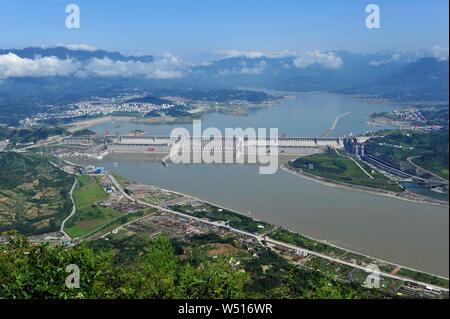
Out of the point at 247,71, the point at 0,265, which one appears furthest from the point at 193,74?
the point at 0,265

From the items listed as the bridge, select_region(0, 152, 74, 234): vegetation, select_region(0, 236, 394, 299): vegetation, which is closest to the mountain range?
the bridge

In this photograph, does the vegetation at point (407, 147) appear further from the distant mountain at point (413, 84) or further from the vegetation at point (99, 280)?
the distant mountain at point (413, 84)

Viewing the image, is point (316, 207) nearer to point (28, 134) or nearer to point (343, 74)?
point (28, 134)

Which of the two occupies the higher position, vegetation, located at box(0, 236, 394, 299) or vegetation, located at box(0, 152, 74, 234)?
vegetation, located at box(0, 236, 394, 299)

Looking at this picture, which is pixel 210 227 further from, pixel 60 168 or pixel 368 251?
pixel 60 168
